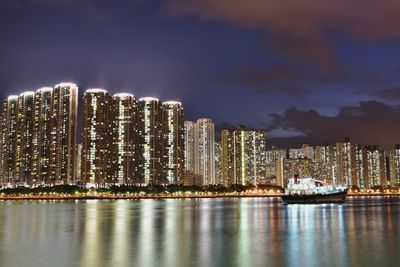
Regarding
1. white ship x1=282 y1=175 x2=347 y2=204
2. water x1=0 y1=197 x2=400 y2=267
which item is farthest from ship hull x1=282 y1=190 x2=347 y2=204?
water x1=0 y1=197 x2=400 y2=267

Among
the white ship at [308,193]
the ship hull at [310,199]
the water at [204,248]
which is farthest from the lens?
the white ship at [308,193]

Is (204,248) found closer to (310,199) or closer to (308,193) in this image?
(310,199)

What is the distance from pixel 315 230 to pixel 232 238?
399 inches

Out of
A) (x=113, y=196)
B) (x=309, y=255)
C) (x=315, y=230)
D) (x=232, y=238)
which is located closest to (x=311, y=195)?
(x=315, y=230)

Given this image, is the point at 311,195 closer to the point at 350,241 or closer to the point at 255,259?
the point at 350,241

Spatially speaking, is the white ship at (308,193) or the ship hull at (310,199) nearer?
the ship hull at (310,199)

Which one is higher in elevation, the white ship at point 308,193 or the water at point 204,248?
the white ship at point 308,193

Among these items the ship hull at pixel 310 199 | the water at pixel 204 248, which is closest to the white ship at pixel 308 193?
the ship hull at pixel 310 199

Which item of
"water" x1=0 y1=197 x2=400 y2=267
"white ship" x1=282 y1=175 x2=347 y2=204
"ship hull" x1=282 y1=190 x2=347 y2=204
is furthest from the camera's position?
"white ship" x1=282 y1=175 x2=347 y2=204

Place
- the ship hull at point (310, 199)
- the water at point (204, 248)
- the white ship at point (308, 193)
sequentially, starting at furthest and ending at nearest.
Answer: the white ship at point (308, 193)
the ship hull at point (310, 199)
the water at point (204, 248)

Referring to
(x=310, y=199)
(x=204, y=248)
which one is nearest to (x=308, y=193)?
(x=310, y=199)

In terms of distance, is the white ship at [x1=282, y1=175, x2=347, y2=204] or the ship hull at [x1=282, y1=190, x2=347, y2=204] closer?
the ship hull at [x1=282, y1=190, x2=347, y2=204]

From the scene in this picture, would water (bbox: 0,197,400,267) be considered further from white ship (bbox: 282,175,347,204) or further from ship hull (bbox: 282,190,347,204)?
white ship (bbox: 282,175,347,204)

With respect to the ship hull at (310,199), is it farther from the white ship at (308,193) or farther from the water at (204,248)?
the water at (204,248)
